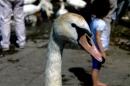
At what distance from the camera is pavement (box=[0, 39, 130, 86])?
6651 millimetres

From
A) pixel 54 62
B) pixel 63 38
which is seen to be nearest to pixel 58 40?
pixel 63 38

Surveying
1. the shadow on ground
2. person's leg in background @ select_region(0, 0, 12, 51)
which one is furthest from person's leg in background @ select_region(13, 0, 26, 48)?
the shadow on ground

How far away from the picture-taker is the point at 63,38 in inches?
153

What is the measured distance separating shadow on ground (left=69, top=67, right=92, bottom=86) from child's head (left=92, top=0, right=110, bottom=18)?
1331 millimetres

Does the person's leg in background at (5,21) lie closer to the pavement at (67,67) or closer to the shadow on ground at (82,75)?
the pavement at (67,67)

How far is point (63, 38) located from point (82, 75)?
3.26 metres

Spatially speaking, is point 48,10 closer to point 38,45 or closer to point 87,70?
point 38,45

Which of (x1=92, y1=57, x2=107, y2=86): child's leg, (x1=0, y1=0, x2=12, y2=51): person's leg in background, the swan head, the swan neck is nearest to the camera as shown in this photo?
the swan head

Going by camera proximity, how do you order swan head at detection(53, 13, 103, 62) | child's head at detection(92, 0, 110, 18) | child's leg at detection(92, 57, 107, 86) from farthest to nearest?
child's leg at detection(92, 57, 107, 86) < child's head at detection(92, 0, 110, 18) < swan head at detection(53, 13, 103, 62)

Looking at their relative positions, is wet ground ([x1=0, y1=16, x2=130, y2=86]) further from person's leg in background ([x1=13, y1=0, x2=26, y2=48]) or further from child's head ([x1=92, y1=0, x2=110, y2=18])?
child's head ([x1=92, y1=0, x2=110, y2=18])

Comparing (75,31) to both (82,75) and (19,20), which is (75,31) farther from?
(19,20)

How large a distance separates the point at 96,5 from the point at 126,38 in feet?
14.4

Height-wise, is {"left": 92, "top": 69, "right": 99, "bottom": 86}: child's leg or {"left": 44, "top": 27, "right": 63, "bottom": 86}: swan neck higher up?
{"left": 44, "top": 27, "right": 63, "bottom": 86}: swan neck

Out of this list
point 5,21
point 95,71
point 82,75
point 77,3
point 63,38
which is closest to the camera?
point 63,38
